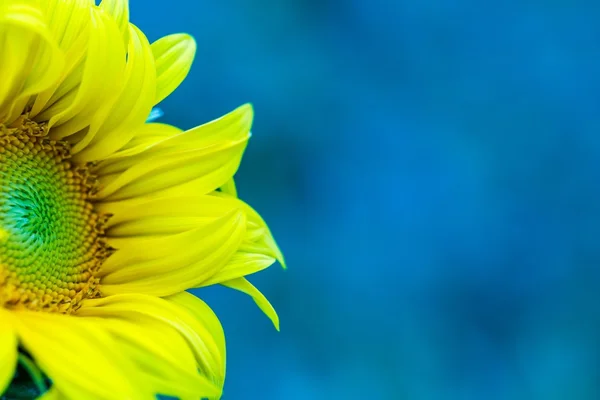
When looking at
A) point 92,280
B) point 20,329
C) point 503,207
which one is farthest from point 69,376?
point 503,207

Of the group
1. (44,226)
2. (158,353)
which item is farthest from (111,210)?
(158,353)

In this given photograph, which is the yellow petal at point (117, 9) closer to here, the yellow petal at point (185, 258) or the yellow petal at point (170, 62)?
the yellow petal at point (170, 62)

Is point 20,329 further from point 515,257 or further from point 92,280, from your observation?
point 515,257

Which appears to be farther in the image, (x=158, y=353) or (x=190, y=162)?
(x=190, y=162)

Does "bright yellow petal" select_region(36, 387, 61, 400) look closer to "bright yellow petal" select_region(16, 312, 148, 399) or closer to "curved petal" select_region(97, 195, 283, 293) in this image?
"bright yellow petal" select_region(16, 312, 148, 399)

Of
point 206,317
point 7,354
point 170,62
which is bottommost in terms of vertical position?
point 7,354

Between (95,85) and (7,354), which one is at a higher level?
(95,85)

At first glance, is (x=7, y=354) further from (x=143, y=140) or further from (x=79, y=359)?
(x=143, y=140)

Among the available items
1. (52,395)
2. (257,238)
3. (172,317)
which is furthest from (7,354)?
(257,238)
